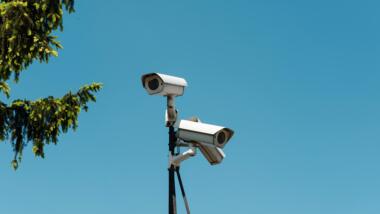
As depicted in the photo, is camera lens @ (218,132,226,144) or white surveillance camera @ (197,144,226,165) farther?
white surveillance camera @ (197,144,226,165)

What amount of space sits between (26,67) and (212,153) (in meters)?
8.33

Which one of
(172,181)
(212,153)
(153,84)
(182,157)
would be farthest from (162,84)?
(172,181)

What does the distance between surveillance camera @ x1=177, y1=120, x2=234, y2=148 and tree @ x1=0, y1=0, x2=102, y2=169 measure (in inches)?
279

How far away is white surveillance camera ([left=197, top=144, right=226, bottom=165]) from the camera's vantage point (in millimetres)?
11367

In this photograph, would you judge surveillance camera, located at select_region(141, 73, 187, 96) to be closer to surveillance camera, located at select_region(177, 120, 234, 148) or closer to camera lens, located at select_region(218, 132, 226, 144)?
surveillance camera, located at select_region(177, 120, 234, 148)

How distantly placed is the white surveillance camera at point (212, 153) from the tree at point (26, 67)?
7230 millimetres

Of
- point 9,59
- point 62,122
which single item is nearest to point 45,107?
point 62,122

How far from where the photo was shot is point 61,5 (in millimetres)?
17406

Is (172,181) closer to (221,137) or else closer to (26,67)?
(221,137)

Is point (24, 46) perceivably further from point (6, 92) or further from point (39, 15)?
point (6, 92)

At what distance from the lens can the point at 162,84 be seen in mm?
11164

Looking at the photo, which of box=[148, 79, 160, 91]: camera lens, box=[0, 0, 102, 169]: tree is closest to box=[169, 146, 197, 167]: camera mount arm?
box=[148, 79, 160, 91]: camera lens

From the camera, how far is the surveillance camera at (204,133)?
1102 cm

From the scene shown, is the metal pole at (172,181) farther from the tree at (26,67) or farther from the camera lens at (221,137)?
the tree at (26,67)
